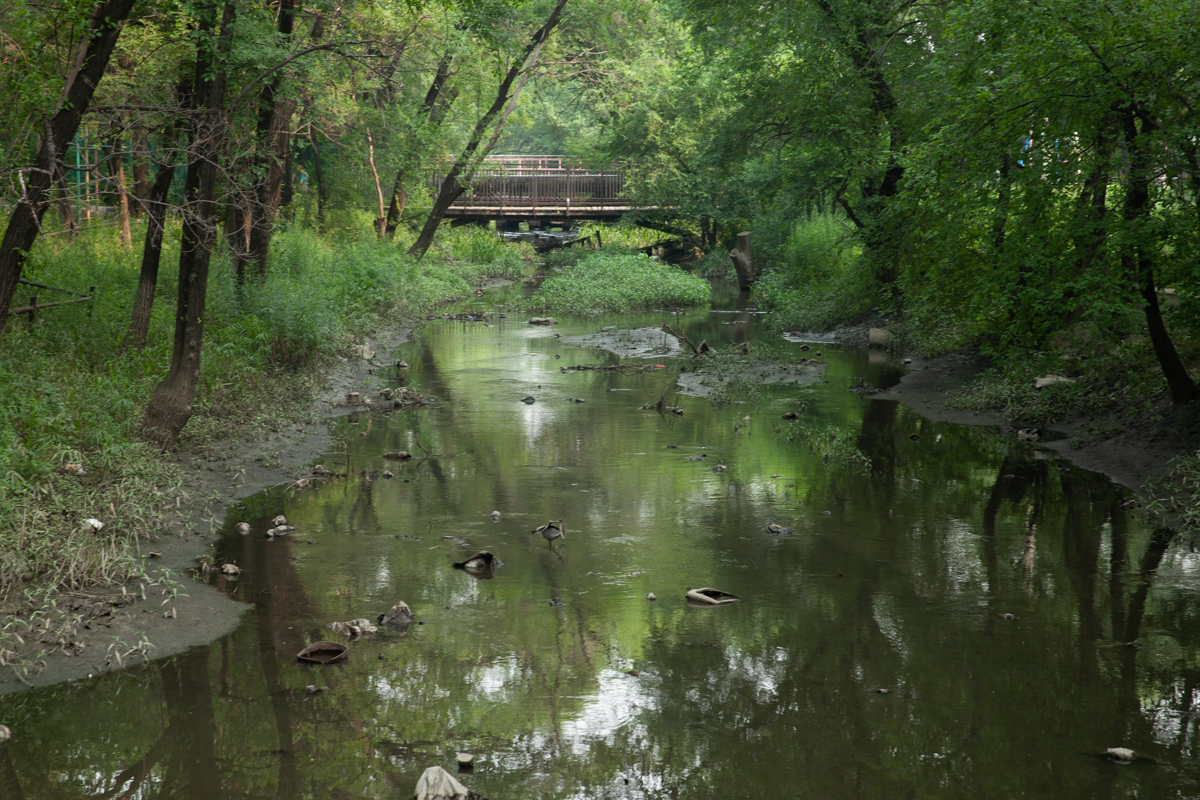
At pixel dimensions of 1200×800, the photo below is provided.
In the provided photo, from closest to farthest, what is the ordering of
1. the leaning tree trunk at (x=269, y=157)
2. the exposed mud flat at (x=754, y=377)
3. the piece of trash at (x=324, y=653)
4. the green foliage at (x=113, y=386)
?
the piece of trash at (x=324, y=653) → the green foliage at (x=113, y=386) → the leaning tree trunk at (x=269, y=157) → the exposed mud flat at (x=754, y=377)

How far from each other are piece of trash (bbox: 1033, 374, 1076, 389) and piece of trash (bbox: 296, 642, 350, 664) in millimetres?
9450

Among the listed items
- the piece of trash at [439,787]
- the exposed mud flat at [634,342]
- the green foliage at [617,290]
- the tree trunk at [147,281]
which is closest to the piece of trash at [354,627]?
the piece of trash at [439,787]

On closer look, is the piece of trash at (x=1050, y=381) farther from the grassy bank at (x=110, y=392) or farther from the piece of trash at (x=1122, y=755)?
the grassy bank at (x=110, y=392)

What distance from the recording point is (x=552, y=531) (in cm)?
Answer: 766

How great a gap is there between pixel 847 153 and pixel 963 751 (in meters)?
14.0

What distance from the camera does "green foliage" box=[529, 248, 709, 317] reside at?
2580 cm

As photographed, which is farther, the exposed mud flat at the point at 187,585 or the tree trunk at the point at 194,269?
the tree trunk at the point at 194,269

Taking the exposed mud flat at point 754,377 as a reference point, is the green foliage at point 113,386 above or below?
above

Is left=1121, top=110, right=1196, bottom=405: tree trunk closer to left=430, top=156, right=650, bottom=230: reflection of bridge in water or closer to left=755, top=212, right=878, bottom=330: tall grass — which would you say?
left=755, top=212, right=878, bottom=330: tall grass

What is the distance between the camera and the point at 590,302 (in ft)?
84.6

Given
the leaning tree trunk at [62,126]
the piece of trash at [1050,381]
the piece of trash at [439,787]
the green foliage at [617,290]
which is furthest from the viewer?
the green foliage at [617,290]

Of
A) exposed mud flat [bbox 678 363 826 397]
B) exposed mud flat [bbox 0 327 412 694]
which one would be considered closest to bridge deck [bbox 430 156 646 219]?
exposed mud flat [bbox 678 363 826 397]

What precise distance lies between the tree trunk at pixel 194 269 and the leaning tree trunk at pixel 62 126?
34.7 inches

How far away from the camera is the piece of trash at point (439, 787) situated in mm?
3992
